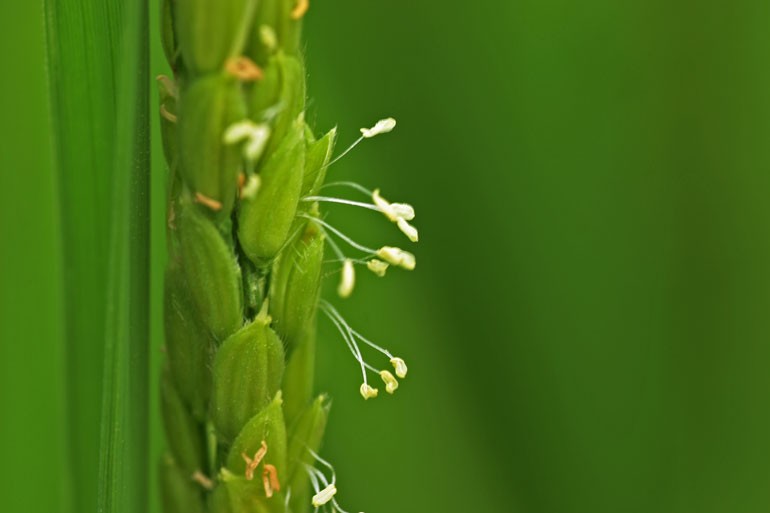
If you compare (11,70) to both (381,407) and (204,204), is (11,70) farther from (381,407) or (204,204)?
(381,407)

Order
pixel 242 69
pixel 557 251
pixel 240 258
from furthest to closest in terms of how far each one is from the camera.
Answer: pixel 557 251
pixel 240 258
pixel 242 69

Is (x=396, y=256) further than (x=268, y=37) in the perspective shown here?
Yes

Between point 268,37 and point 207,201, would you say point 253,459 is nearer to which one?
point 207,201

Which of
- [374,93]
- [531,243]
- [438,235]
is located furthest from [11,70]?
[531,243]

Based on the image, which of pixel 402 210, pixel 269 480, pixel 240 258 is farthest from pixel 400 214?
pixel 269 480

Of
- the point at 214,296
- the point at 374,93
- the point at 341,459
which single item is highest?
the point at 374,93

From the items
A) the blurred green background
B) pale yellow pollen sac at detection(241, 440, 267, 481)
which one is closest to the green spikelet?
pale yellow pollen sac at detection(241, 440, 267, 481)

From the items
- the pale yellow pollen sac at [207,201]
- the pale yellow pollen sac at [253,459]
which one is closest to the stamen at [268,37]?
the pale yellow pollen sac at [207,201]
